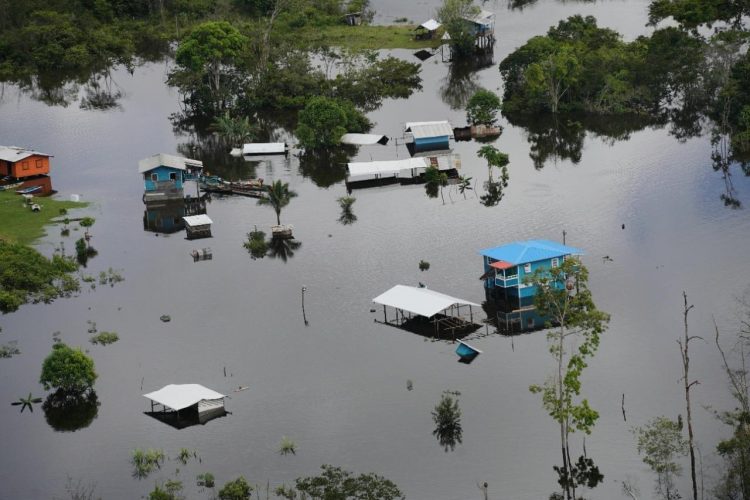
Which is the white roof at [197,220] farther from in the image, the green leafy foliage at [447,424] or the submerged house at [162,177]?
the green leafy foliage at [447,424]

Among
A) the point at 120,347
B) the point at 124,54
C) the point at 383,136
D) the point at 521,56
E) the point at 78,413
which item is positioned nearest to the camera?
the point at 78,413

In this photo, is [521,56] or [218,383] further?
[521,56]

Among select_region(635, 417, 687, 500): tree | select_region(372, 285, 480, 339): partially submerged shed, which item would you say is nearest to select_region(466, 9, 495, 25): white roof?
select_region(372, 285, 480, 339): partially submerged shed

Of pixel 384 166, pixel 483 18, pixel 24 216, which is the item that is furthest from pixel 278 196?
pixel 483 18

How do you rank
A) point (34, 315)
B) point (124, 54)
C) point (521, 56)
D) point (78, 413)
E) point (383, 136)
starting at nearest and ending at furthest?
point (78, 413), point (34, 315), point (383, 136), point (521, 56), point (124, 54)

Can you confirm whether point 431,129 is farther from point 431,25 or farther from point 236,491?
point 236,491

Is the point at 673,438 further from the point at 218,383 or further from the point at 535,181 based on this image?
the point at 535,181

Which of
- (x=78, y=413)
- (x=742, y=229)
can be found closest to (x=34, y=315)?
(x=78, y=413)
